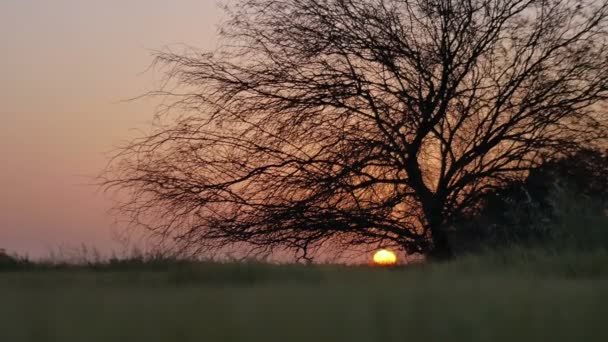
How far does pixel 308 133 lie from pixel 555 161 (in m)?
4.63

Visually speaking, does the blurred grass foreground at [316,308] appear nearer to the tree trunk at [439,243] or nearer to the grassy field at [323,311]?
the grassy field at [323,311]

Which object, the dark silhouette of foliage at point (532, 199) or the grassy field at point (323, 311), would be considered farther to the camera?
the dark silhouette of foliage at point (532, 199)

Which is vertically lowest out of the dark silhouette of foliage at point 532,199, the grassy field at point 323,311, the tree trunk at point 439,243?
the grassy field at point 323,311

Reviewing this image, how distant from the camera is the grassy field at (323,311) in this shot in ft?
17.6

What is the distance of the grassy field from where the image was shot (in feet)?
17.6

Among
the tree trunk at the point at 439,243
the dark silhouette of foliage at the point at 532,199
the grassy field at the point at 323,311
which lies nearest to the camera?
the grassy field at the point at 323,311

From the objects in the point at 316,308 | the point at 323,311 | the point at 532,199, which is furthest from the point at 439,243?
the point at 323,311

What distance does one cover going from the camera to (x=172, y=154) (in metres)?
16.8

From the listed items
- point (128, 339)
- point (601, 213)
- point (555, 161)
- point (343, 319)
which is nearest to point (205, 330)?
point (128, 339)

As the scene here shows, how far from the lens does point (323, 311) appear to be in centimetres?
600

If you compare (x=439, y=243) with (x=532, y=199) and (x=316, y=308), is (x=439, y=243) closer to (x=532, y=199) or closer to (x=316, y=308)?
(x=532, y=199)

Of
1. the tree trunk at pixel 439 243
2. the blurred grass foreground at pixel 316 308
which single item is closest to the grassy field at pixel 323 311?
the blurred grass foreground at pixel 316 308

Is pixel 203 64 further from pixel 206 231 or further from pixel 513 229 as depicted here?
pixel 513 229

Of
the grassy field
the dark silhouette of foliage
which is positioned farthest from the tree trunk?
the grassy field
